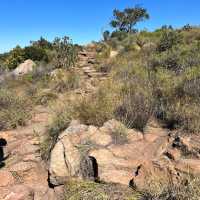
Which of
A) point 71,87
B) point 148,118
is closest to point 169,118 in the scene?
point 148,118

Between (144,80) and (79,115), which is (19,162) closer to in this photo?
(79,115)

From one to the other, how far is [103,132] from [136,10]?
27.5m

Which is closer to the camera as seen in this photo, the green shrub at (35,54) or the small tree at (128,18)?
the green shrub at (35,54)

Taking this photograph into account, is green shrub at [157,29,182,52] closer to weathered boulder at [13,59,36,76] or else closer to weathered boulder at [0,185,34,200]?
weathered boulder at [13,59,36,76]

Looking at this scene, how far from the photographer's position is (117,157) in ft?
15.0

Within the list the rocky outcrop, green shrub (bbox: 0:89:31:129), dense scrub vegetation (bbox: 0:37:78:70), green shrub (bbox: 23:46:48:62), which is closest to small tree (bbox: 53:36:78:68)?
dense scrub vegetation (bbox: 0:37:78:70)

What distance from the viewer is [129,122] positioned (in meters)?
5.41

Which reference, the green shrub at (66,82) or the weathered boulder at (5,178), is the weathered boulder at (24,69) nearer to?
the green shrub at (66,82)

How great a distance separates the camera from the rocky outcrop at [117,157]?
400 cm

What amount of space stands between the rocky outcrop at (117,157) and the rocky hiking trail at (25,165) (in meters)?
0.28

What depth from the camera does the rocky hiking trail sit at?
14.2 ft

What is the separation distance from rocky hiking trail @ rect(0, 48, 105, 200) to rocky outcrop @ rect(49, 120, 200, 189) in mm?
281

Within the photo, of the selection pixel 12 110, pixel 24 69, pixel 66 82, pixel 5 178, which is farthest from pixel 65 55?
pixel 5 178

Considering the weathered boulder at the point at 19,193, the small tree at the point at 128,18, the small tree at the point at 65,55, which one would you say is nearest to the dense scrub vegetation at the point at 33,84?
the small tree at the point at 65,55
